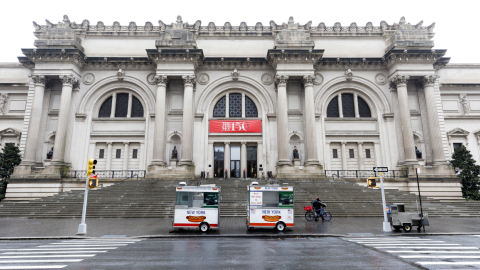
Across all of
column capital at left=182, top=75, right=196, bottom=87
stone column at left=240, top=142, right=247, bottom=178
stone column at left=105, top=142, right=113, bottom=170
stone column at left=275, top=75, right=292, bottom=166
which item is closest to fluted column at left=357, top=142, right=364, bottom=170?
stone column at left=275, top=75, right=292, bottom=166

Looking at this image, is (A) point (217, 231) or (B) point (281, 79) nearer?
(A) point (217, 231)

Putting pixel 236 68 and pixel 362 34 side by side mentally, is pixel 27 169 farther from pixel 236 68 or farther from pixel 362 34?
pixel 362 34

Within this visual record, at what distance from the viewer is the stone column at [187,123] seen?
92.2 ft

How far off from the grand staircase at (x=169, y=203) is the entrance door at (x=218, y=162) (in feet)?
23.0

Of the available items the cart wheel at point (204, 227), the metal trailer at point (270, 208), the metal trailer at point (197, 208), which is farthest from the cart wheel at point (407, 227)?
the cart wheel at point (204, 227)

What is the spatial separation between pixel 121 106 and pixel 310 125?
21.7 metres

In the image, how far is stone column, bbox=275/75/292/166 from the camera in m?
28.3

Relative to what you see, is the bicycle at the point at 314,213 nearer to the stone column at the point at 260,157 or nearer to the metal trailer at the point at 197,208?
the metal trailer at the point at 197,208

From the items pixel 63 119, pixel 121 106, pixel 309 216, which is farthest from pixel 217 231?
pixel 121 106

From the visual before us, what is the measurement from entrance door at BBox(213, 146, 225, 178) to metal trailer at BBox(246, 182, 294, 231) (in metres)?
17.6

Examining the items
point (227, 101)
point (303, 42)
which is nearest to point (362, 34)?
point (303, 42)

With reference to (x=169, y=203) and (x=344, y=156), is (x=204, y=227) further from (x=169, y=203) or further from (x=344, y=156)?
(x=344, y=156)

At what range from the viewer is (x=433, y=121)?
28.8 meters

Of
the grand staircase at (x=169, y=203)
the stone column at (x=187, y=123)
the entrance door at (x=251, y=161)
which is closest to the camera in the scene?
the grand staircase at (x=169, y=203)
